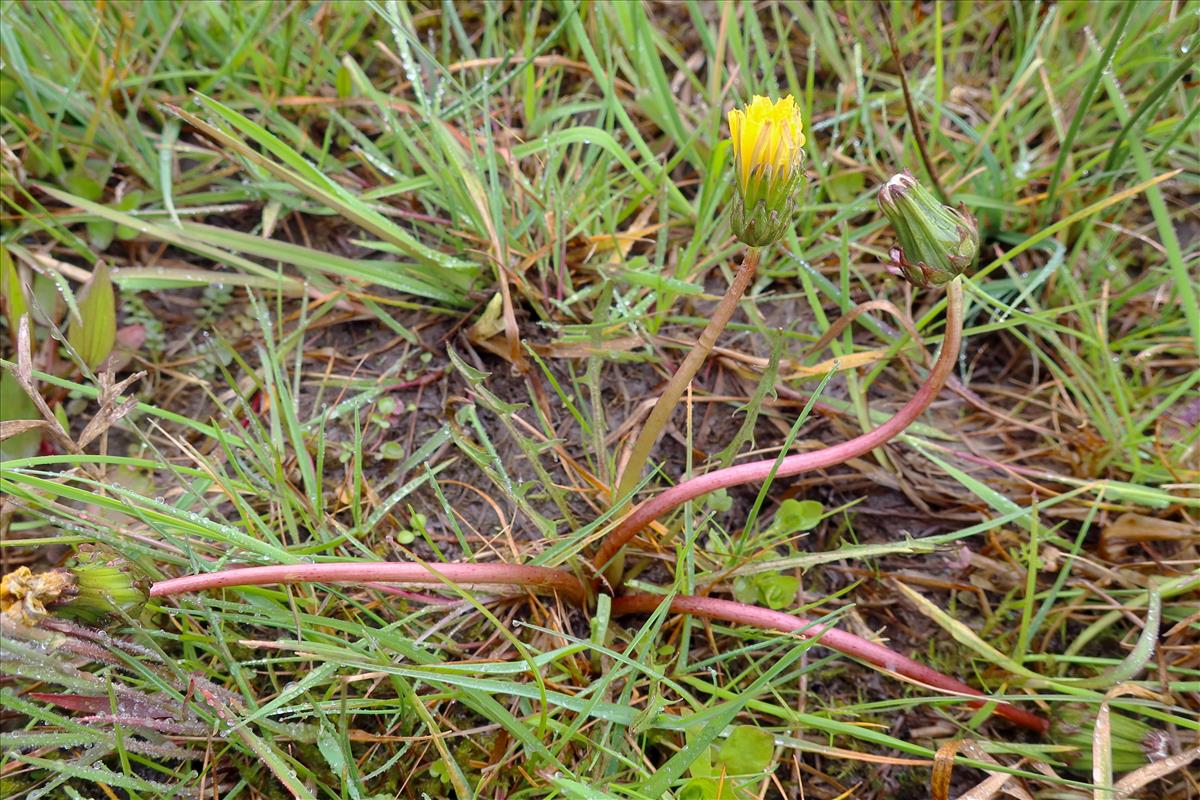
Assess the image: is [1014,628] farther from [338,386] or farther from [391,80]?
[391,80]

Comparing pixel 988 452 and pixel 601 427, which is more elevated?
pixel 601 427

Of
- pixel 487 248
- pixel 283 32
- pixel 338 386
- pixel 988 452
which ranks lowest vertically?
pixel 988 452

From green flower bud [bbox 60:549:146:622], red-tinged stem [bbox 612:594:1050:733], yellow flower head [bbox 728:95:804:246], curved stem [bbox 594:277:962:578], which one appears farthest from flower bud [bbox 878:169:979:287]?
green flower bud [bbox 60:549:146:622]

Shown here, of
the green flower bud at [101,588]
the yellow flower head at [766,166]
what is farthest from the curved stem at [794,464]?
the green flower bud at [101,588]

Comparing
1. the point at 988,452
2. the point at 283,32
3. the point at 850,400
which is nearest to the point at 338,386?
the point at 283,32

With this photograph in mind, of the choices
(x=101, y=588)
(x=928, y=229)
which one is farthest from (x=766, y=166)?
(x=101, y=588)

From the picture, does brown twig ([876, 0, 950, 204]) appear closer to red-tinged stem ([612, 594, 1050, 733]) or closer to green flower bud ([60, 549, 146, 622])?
red-tinged stem ([612, 594, 1050, 733])

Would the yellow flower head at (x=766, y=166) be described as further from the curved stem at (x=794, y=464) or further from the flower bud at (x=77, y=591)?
the flower bud at (x=77, y=591)
